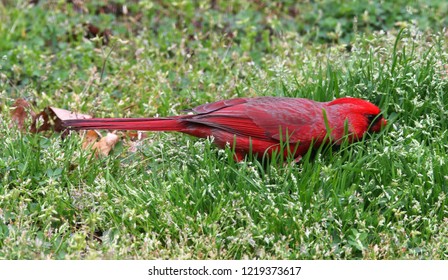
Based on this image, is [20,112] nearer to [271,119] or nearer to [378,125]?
[271,119]

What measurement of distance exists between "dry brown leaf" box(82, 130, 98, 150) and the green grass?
20cm

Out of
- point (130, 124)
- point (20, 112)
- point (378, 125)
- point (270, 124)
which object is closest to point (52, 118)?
point (20, 112)

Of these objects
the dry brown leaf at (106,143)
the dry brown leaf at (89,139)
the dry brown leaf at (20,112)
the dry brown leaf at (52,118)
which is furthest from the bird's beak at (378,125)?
the dry brown leaf at (20,112)

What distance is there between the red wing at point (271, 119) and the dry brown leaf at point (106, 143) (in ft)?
2.32

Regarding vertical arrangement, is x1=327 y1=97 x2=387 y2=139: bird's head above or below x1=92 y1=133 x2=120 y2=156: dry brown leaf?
above

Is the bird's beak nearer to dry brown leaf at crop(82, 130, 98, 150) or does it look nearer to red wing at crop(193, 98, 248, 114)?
red wing at crop(193, 98, 248, 114)

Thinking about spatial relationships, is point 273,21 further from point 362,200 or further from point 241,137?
point 362,200

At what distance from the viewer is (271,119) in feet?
15.8

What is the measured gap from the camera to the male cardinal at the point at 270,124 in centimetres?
479

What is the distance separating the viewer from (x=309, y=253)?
4012 mm

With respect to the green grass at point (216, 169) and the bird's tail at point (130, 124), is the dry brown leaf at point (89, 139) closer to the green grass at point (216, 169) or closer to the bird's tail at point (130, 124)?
the green grass at point (216, 169)

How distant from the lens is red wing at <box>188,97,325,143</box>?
189 inches

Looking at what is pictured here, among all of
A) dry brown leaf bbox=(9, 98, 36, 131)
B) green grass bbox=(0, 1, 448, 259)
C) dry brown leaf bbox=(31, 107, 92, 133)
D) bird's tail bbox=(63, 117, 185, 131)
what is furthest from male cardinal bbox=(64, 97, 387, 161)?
dry brown leaf bbox=(9, 98, 36, 131)

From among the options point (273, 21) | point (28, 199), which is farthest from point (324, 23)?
point (28, 199)
